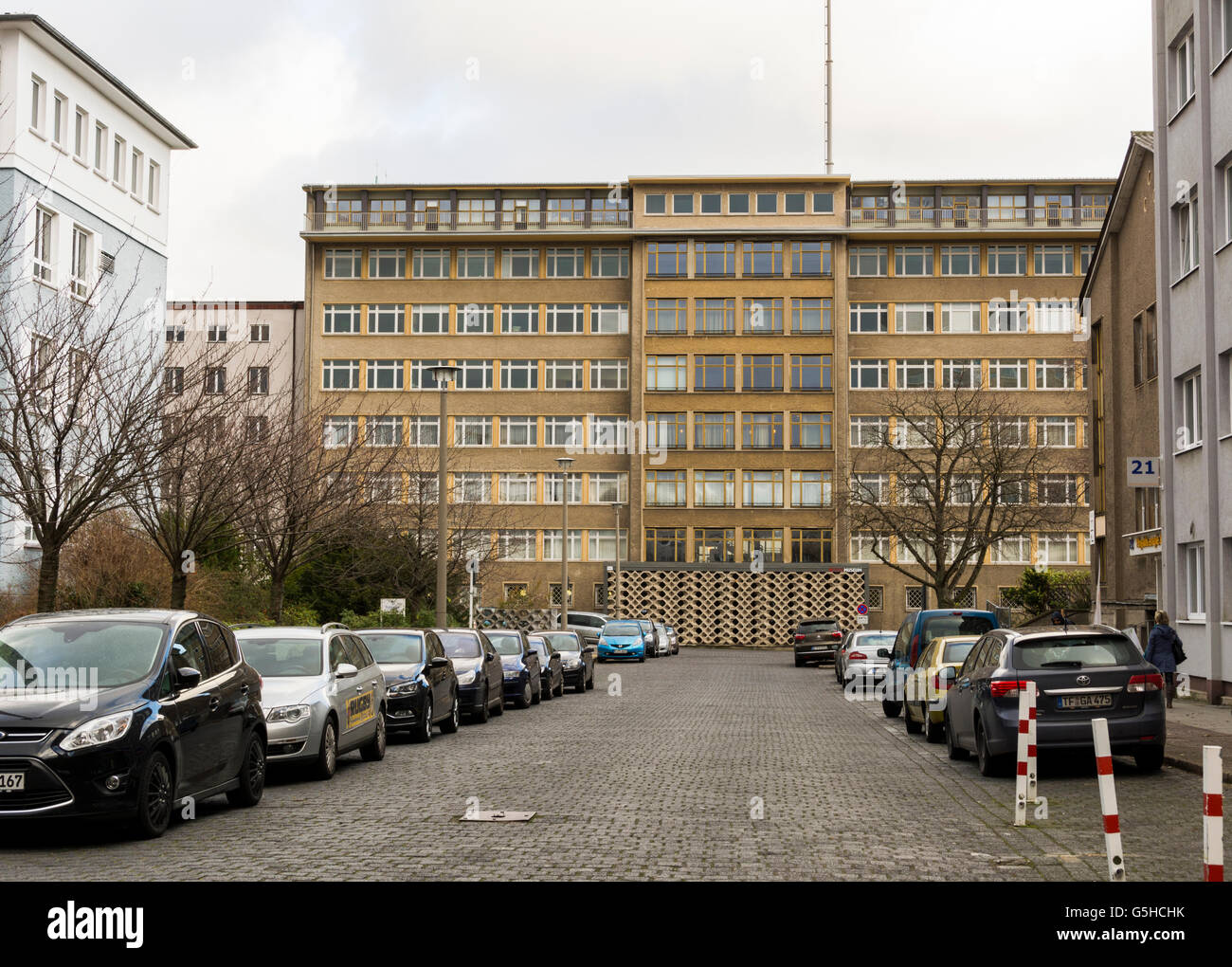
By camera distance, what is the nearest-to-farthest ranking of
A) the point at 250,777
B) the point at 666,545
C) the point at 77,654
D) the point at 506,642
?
the point at 77,654, the point at 250,777, the point at 506,642, the point at 666,545

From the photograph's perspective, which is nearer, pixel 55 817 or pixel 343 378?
pixel 55 817

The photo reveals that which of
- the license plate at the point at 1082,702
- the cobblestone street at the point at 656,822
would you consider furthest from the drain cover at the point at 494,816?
the license plate at the point at 1082,702

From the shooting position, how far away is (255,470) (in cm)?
2683

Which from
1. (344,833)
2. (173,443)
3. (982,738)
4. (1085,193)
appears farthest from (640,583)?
(344,833)

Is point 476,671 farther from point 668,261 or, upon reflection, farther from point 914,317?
point 914,317

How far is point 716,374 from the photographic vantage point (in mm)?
80500

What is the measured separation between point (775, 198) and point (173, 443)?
2470 inches

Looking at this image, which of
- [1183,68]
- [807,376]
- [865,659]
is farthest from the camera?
[807,376]

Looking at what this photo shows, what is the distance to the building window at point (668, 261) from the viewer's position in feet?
265

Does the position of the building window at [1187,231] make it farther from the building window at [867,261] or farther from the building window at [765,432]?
the building window at [867,261]

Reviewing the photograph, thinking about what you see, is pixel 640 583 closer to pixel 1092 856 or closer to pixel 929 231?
pixel 929 231

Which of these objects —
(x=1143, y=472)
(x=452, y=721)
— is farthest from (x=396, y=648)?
(x=1143, y=472)

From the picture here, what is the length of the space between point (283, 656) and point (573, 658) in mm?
19193

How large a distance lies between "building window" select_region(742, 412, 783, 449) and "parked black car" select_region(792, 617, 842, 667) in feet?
87.7
